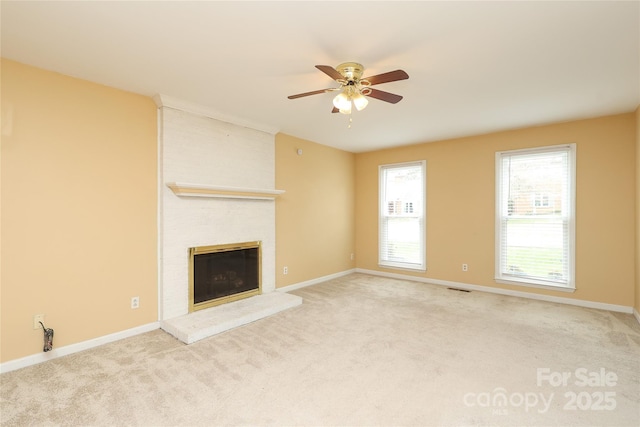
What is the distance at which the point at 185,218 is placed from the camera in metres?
3.46

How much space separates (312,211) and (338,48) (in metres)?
3.24

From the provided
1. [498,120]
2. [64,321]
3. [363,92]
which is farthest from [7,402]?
[498,120]

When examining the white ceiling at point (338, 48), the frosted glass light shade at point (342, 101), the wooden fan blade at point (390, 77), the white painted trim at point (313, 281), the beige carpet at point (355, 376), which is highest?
the white ceiling at point (338, 48)

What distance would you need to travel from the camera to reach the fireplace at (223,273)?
356cm

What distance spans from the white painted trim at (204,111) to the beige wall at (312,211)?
0.41 m

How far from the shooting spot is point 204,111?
3553 mm

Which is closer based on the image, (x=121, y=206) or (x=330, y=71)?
(x=330, y=71)

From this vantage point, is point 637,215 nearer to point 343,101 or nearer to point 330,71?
point 343,101

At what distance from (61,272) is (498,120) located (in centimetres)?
513

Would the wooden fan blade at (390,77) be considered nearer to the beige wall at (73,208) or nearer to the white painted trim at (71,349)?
the beige wall at (73,208)

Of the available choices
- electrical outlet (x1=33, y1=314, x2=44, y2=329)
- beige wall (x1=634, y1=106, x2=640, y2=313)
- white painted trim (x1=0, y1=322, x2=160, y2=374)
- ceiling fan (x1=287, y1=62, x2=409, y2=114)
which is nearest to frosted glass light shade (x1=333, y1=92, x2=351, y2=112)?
ceiling fan (x1=287, y1=62, x2=409, y2=114)

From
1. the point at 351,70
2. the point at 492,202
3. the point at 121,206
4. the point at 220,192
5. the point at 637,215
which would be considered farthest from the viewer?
the point at 492,202

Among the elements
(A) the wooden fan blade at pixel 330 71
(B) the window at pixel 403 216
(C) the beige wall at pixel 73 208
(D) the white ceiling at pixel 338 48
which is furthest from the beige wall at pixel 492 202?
(C) the beige wall at pixel 73 208

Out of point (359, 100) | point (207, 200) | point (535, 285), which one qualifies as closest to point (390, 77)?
point (359, 100)
